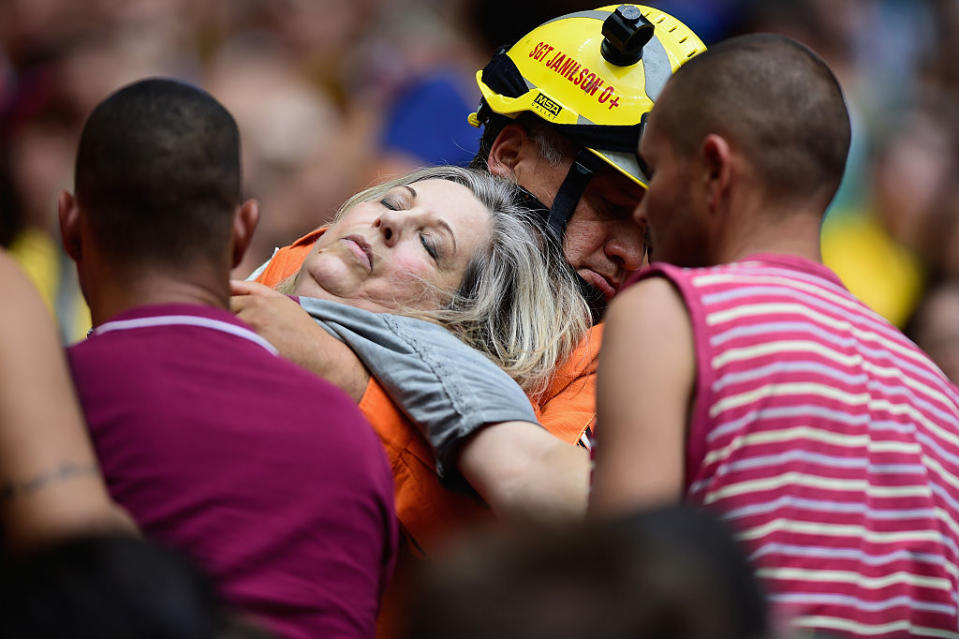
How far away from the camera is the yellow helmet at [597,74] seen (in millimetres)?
3184

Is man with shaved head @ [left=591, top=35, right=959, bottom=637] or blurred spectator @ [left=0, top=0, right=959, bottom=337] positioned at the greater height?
man with shaved head @ [left=591, top=35, right=959, bottom=637]

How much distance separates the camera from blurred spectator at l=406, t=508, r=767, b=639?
970mm

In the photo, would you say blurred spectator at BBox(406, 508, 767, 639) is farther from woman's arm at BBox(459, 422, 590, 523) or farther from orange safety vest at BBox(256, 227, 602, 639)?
orange safety vest at BBox(256, 227, 602, 639)

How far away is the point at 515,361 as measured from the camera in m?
2.71

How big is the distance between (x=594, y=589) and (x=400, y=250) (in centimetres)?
184

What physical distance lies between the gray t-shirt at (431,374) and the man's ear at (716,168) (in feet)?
1.89

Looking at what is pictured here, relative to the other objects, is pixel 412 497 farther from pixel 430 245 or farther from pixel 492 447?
pixel 430 245

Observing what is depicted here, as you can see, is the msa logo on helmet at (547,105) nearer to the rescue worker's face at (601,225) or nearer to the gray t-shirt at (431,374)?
the rescue worker's face at (601,225)

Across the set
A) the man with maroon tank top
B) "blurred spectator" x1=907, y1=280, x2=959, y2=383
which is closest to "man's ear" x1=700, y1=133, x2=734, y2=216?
the man with maroon tank top

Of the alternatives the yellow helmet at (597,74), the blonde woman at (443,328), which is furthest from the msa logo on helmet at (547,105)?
the blonde woman at (443,328)

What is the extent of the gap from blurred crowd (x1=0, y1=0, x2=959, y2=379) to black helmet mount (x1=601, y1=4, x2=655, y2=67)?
664mm

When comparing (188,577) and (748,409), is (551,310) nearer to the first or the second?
(748,409)

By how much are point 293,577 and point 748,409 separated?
69 cm

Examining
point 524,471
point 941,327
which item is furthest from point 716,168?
point 941,327
